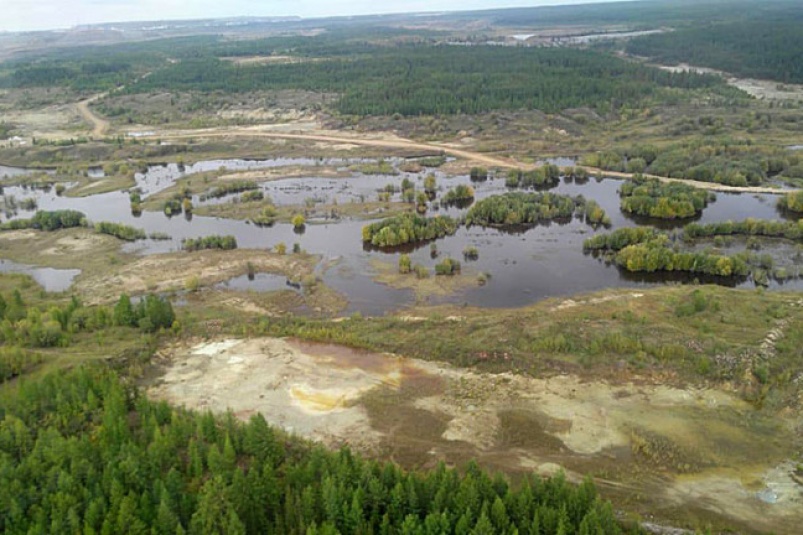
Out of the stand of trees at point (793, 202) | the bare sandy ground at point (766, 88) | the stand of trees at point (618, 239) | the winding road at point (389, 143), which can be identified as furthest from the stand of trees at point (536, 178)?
the bare sandy ground at point (766, 88)

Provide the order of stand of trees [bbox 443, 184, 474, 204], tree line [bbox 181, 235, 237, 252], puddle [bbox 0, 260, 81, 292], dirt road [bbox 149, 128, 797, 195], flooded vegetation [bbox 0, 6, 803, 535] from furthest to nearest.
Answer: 1. stand of trees [bbox 443, 184, 474, 204]
2. dirt road [bbox 149, 128, 797, 195]
3. tree line [bbox 181, 235, 237, 252]
4. puddle [bbox 0, 260, 81, 292]
5. flooded vegetation [bbox 0, 6, 803, 535]

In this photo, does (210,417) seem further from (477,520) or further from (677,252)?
(677,252)

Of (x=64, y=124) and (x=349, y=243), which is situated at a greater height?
(x=64, y=124)

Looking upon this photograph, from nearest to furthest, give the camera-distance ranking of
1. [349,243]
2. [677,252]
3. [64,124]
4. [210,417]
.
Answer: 1. [210,417]
2. [677,252]
3. [349,243]
4. [64,124]

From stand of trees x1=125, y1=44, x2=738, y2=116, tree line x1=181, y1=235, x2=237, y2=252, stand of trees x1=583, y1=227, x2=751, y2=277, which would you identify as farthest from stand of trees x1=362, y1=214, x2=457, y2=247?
stand of trees x1=125, y1=44, x2=738, y2=116

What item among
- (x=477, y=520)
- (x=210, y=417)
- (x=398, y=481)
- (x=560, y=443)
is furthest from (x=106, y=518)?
(x=560, y=443)

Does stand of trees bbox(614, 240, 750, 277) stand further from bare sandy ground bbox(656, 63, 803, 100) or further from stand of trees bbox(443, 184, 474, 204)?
bare sandy ground bbox(656, 63, 803, 100)

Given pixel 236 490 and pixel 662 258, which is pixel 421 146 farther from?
pixel 236 490
